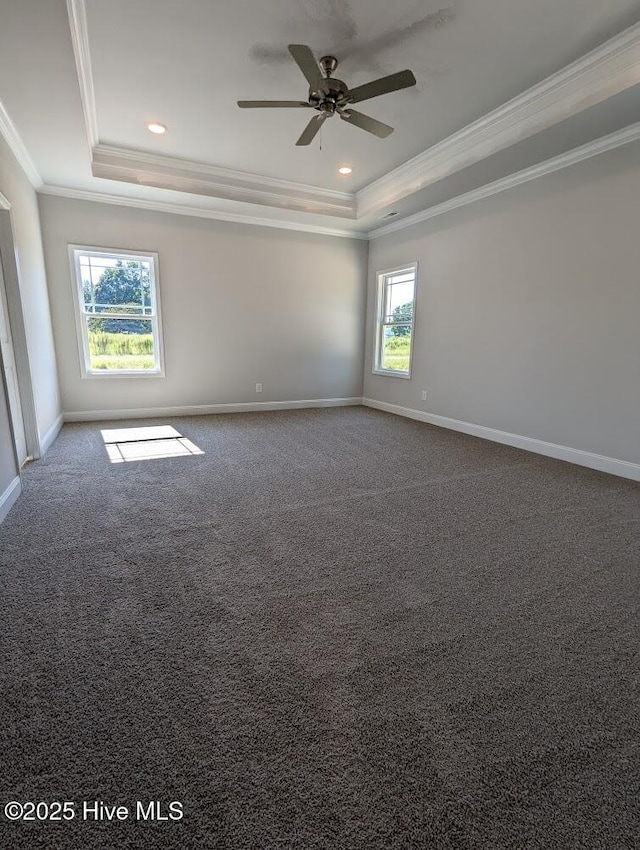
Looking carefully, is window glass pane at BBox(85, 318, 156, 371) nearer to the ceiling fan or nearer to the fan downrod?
the ceiling fan

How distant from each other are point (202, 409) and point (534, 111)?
491 cm

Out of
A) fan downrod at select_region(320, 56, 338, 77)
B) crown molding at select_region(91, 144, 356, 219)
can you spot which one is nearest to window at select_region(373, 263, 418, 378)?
crown molding at select_region(91, 144, 356, 219)

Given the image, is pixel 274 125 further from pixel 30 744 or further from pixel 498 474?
pixel 30 744

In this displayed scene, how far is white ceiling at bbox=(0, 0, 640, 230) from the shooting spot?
2410 mm

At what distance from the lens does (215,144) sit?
411 centimetres

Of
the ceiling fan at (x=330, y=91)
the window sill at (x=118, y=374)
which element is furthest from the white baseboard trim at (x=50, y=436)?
the ceiling fan at (x=330, y=91)

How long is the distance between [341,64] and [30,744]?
4.07 metres

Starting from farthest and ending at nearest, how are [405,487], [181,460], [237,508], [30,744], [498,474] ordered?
1. [181,460]
2. [498,474]
3. [405,487]
4. [237,508]
5. [30,744]

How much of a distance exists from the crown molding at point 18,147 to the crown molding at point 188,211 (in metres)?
0.29

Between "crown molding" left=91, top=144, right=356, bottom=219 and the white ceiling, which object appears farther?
"crown molding" left=91, top=144, right=356, bottom=219

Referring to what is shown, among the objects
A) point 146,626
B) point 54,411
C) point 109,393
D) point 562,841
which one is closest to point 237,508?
point 146,626

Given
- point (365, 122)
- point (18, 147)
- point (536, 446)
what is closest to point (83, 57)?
point (18, 147)

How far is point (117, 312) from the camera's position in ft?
17.4

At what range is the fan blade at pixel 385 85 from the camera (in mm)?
2434
